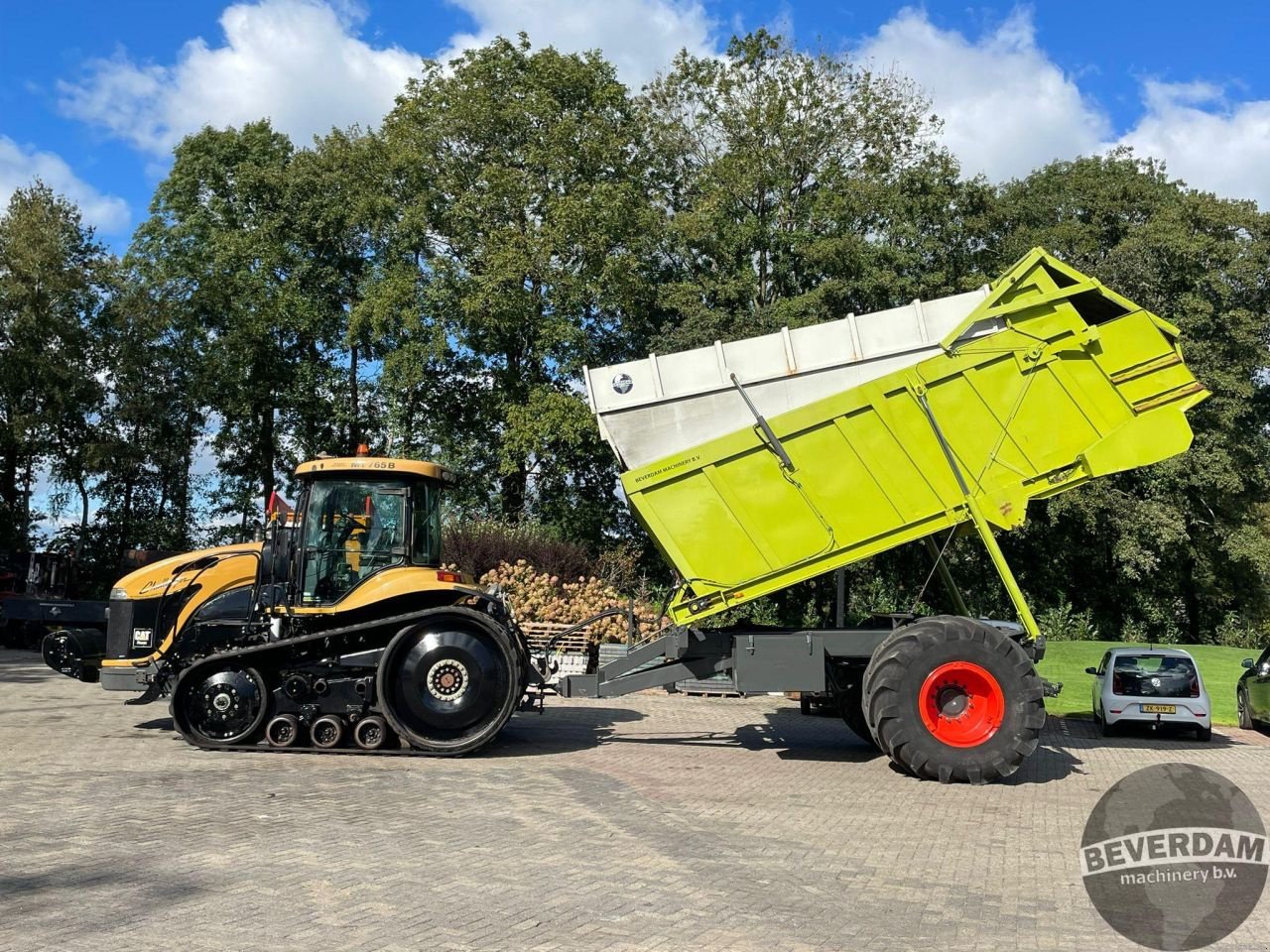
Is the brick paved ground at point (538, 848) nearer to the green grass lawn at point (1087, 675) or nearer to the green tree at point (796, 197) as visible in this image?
the green grass lawn at point (1087, 675)

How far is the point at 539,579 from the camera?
21703 millimetres

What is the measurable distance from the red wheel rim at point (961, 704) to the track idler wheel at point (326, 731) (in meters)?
6.01

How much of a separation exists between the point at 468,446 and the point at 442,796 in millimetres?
24765

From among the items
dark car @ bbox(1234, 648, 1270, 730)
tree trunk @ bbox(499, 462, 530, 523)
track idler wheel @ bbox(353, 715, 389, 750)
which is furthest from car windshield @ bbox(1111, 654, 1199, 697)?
tree trunk @ bbox(499, 462, 530, 523)

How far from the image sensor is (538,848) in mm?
7387

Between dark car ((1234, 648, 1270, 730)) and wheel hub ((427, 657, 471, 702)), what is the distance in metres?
12.1

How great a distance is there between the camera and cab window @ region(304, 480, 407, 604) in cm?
1153

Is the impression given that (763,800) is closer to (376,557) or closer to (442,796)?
(442,796)

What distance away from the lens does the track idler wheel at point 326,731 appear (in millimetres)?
11164

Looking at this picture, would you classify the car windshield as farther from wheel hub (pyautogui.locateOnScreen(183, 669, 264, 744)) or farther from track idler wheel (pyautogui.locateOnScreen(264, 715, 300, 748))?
wheel hub (pyautogui.locateOnScreen(183, 669, 264, 744))

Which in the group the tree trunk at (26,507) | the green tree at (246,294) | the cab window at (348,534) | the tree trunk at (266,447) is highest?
the green tree at (246,294)

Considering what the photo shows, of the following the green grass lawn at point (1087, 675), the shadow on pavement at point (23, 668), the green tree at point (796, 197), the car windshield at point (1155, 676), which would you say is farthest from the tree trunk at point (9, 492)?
the car windshield at point (1155, 676)

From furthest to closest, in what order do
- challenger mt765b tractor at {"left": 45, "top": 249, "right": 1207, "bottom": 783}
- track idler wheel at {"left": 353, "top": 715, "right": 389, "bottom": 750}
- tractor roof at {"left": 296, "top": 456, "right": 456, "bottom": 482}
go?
tractor roof at {"left": 296, "top": 456, "right": 456, "bottom": 482} < track idler wheel at {"left": 353, "top": 715, "right": 389, "bottom": 750} < challenger mt765b tractor at {"left": 45, "top": 249, "right": 1207, "bottom": 783}

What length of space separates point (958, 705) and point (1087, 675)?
47.2 ft
